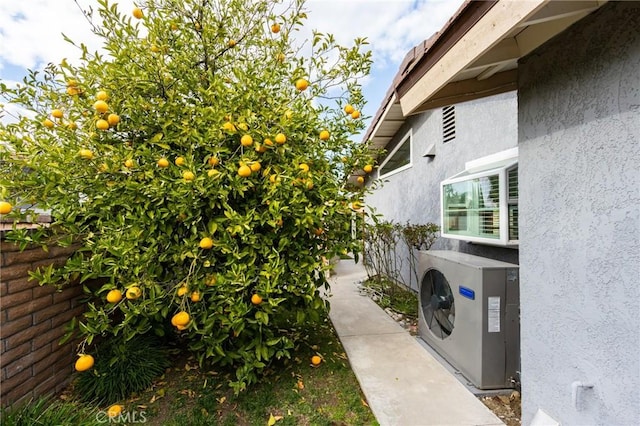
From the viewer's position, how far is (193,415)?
9.11 ft

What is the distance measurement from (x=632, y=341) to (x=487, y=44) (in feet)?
5.72

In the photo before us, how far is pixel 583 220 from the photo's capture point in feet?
5.85

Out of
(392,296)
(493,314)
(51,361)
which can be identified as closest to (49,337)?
(51,361)

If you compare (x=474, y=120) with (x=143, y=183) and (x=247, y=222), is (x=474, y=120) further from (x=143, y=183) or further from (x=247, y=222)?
(x=143, y=183)

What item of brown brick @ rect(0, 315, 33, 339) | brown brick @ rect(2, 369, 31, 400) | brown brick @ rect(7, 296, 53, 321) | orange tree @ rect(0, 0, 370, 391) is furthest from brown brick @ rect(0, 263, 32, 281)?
brown brick @ rect(2, 369, 31, 400)

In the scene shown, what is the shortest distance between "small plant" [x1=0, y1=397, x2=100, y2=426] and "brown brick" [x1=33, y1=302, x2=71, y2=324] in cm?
69

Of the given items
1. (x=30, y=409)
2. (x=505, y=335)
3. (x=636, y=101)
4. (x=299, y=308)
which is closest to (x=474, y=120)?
(x=505, y=335)

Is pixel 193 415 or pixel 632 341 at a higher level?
pixel 632 341

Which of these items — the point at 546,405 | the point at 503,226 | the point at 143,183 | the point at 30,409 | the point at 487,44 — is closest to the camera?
the point at 487,44

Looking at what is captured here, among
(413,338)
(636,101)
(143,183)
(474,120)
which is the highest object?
(474,120)

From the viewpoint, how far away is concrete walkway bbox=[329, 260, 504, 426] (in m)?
2.75

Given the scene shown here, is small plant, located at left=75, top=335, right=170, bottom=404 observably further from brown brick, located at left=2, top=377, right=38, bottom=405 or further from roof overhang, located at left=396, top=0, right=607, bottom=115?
roof overhang, located at left=396, top=0, right=607, bottom=115

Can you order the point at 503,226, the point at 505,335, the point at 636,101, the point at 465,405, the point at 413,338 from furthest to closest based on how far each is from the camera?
the point at 413,338 → the point at 503,226 → the point at 505,335 → the point at 465,405 → the point at 636,101

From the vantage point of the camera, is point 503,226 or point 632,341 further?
point 503,226
